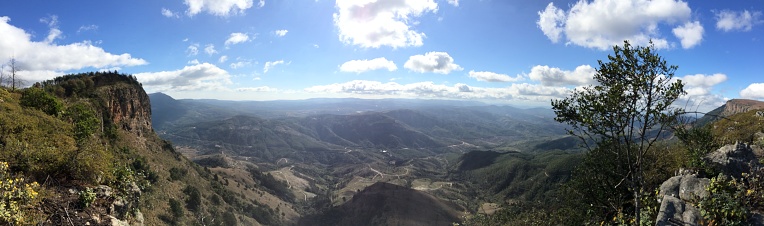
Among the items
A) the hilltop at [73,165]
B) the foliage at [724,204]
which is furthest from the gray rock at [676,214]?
the hilltop at [73,165]

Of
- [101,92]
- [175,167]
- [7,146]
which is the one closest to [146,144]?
[175,167]

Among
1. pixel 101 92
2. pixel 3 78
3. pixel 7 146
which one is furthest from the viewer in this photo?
pixel 101 92

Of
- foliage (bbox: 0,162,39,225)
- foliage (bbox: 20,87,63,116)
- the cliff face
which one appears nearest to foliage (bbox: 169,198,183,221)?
the cliff face

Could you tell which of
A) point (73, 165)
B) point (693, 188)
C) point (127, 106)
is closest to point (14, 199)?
point (73, 165)

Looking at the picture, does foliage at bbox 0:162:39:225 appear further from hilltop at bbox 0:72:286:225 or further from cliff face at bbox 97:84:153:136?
cliff face at bbox 97:84:153:136

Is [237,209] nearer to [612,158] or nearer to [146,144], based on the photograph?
[146,144]

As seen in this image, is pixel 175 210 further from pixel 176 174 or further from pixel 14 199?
pixel 14 199

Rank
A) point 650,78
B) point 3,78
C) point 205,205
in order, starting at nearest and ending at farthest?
point 650,78
point 3,78
point 205,205
